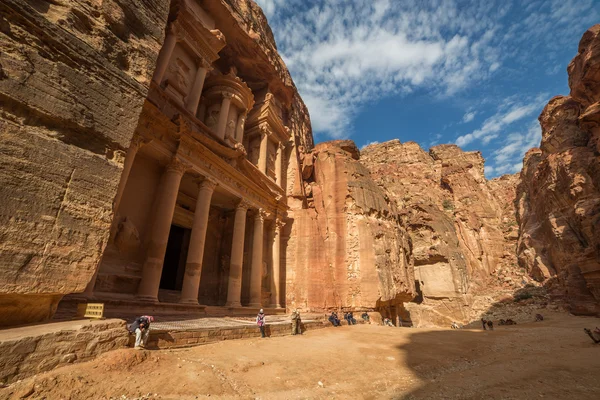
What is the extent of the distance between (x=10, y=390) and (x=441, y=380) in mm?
6297

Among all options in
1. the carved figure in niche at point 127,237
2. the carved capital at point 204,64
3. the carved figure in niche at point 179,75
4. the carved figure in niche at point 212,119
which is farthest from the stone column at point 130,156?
the carved capital at point 204,64

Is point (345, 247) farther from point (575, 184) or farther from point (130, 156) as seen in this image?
point (575, 184)

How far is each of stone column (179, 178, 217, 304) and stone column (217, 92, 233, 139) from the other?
4.12 m

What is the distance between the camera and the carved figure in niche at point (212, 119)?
680 inches

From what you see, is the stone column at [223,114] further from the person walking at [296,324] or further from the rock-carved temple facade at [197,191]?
the person walking at [296,324]

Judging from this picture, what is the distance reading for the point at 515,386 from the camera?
178 inches

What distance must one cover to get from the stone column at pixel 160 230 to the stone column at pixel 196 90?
4.58 m

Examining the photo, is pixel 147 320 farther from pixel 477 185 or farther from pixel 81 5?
pixel 477 185

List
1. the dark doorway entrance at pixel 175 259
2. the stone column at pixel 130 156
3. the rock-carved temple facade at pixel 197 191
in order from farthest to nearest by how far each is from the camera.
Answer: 1. the dark doorway entrance at pixel 175 259
2. the rock-carved temple facade at pixel 197 191
3. the stone column at pixel 130 156

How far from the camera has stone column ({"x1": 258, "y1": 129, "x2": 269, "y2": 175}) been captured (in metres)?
19.1

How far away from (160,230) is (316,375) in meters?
8.45

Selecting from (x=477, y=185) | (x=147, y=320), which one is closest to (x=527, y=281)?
(x=477, y=185)

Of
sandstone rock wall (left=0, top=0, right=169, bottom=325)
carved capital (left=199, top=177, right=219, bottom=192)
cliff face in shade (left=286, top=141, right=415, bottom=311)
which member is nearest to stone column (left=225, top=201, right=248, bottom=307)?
carved capital (left=199, top=177, right=219, bottom=192)

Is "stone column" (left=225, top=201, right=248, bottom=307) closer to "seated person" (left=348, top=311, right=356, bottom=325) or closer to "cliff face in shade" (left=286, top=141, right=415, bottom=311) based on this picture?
"cliff face in shade" (left=286, top=141, right=415, bottom=311)
